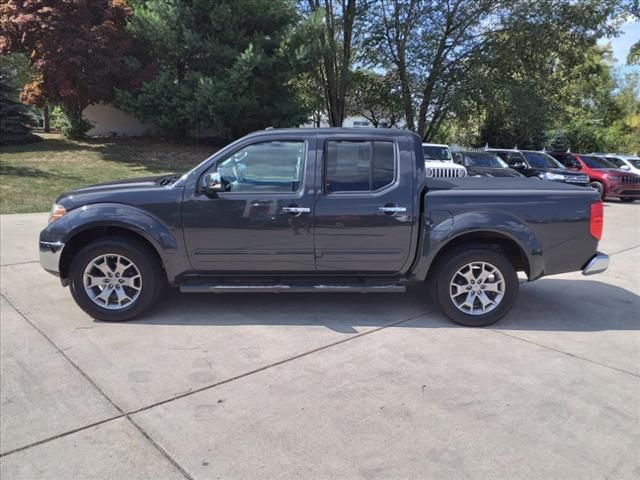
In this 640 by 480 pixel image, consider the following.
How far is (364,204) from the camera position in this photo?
4.61 m

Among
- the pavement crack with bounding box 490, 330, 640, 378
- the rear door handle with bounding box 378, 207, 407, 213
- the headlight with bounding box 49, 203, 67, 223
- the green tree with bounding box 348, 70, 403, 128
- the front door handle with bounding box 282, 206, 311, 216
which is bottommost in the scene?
the pavement crack with bounding box 490, 330, 640, 378

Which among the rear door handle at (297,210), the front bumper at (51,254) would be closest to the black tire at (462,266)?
the rear door handle at (297,210)

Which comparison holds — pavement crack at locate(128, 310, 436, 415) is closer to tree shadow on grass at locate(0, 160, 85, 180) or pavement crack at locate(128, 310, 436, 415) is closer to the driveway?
the driveway

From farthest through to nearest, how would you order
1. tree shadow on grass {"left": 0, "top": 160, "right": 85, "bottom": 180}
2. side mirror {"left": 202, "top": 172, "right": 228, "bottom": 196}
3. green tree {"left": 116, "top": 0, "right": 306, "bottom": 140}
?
1. green tree {"left": 116, "top": 0, "right": 306, "bottom": 140}
2. tree shadow on grass {"left": 0, "top": 160, "right": 85, "bottom": 180}
3. side mirror {"left": 202, "top": 172, "right": 228, "bottom": 196}

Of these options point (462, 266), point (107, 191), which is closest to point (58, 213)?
point (107, 191)

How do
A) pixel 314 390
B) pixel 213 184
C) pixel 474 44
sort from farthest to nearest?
pixel 474 44 < pixel 213 184 < pixel 314 390

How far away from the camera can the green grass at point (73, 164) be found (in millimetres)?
12445

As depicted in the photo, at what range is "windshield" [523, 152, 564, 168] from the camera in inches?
656

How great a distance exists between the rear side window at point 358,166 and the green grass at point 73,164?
8994 millimetres

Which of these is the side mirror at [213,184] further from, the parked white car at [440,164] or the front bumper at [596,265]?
the parked white car at [440,164]

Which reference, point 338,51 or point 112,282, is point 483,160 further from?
point 112,282

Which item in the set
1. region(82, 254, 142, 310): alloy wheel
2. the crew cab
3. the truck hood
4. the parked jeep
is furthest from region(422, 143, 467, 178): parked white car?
region(82, 254, 142, 310): alloy wheel

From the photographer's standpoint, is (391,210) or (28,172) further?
(28,172)

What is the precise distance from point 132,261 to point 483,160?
1320 centimetres
